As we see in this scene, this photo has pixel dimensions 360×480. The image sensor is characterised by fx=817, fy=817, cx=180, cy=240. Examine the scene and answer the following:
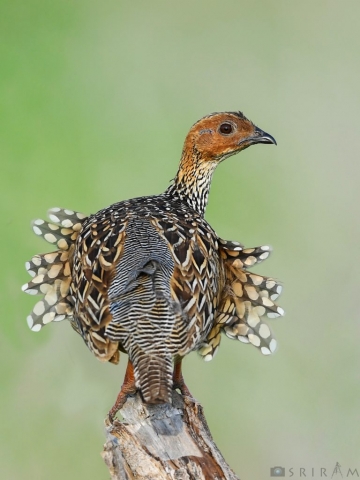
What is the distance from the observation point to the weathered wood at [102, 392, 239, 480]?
508 centimetres

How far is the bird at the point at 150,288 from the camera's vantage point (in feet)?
17.9

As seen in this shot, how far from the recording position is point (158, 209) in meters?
6.78

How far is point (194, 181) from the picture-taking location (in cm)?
794

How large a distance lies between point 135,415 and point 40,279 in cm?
168

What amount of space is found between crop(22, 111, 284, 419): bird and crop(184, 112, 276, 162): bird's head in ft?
2.23

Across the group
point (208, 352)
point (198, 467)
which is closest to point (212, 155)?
point (208, 352)

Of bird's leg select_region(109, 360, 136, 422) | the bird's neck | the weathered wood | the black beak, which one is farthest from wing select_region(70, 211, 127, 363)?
the black beak

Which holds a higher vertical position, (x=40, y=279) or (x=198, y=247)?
(x=40, y=279)

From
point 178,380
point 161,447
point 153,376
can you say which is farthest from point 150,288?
point 178,380

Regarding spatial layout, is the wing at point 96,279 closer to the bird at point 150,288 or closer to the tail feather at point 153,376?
the bird at point 150,288

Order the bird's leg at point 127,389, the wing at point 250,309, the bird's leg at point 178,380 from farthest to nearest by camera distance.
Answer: the wing at point 250,309 → the bird's leg at point 178,380 → the bird's leg at point 127,389

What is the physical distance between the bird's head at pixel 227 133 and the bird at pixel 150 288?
2.23ft

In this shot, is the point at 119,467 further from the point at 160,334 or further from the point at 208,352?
the point at 208,352

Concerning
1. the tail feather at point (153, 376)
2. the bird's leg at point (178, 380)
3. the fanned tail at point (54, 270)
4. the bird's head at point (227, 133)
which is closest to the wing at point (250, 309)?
the bird's leg at point (178, 380)
